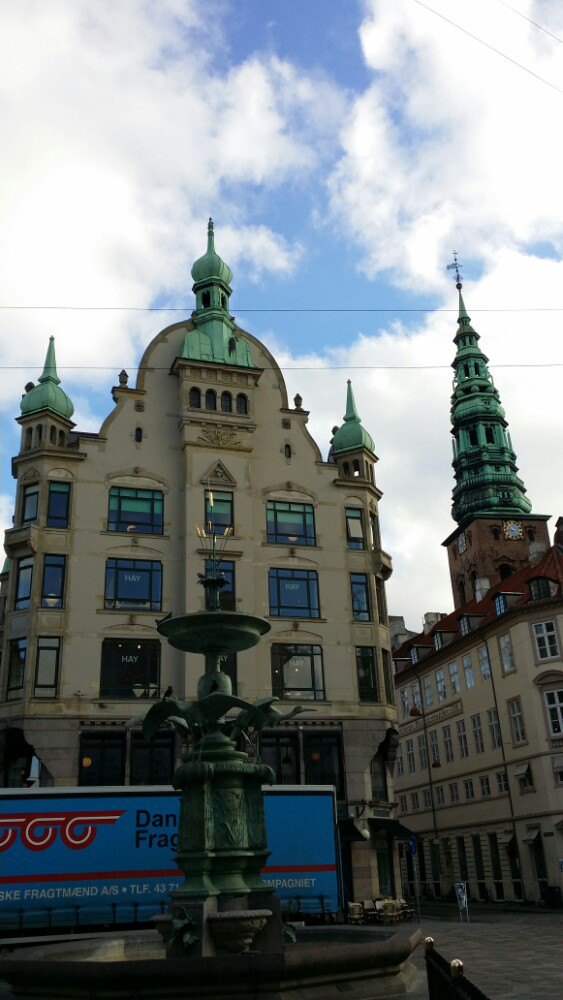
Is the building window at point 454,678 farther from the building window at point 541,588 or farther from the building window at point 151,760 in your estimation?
the building window at point 151,760

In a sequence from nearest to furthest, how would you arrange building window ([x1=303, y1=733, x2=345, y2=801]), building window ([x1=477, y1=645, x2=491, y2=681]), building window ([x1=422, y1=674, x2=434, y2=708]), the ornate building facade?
the ornate building facade, building window ([x1=303, y1=733, x2=345, y2=801]), building window ([x1=477, y1=645, x2=491, y2=681]), building window ([x1=422, y1=674, x2=434, y2=708])

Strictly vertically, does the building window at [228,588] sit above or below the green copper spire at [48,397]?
below

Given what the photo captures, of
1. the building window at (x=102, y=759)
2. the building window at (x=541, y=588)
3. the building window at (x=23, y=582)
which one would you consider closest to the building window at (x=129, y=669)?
the building window at (x=102, y=759)

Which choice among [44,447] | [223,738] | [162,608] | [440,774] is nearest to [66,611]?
[162,608]

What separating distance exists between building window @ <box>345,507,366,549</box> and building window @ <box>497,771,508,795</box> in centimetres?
1823

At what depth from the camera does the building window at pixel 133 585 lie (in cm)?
3481

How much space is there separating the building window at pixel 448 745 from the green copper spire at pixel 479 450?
23.4 m

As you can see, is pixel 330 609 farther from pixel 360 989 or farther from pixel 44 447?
pixel 360 989

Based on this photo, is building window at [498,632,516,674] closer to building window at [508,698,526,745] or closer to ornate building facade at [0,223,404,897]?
building window at [508,698,526,745]

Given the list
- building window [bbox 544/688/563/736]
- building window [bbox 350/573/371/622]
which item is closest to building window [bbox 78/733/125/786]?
building window [bbox 350/573/371/622]

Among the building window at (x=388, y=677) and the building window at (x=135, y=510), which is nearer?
the building window at (x=135, y=510)

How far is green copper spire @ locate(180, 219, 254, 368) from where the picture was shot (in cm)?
3984

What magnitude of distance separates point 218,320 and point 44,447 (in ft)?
35.5

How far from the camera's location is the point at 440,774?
188 ft
